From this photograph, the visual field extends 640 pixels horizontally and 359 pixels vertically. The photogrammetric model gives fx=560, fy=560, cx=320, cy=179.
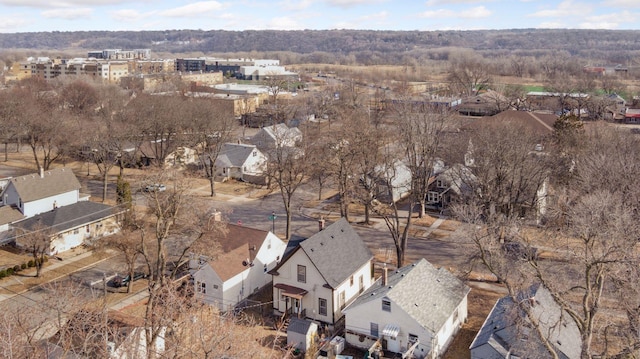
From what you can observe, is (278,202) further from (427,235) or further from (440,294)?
(440,294)

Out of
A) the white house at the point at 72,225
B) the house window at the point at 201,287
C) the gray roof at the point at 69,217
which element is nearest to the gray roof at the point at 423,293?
the house window at the point at 201,287

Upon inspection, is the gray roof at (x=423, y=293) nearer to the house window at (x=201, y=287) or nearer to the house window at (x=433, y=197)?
the house window at (x=201, y=287)

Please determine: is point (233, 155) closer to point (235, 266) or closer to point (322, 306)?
point (235, 266)

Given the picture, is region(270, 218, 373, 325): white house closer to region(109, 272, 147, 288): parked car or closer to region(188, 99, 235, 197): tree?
region(109, 272, 147, 288): parked car

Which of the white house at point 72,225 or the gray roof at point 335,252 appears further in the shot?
the white house at point 72,225

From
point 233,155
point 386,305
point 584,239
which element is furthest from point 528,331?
point 233,155

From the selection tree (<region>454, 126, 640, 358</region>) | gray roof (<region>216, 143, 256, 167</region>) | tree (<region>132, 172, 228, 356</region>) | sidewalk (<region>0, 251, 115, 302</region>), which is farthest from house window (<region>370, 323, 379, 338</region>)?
gray roof (<region>216, 143, 256, 167</region>)

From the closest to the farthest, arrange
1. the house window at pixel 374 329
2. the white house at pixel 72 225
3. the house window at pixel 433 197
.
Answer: the house window at pixel 374 329
the white house at pixel 72 225
the house window at pixel 433 197
